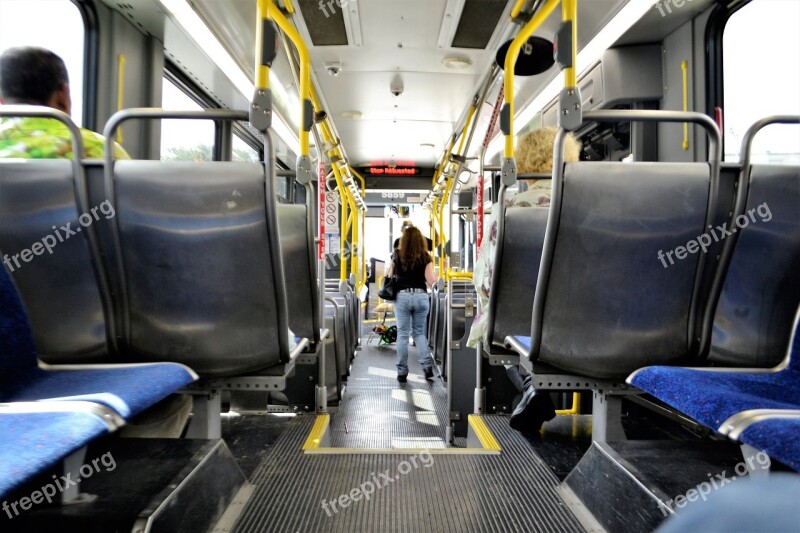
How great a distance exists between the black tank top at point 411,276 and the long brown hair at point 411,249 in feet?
0.14

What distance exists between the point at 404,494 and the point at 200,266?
3.44 feet

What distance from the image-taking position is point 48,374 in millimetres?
1406

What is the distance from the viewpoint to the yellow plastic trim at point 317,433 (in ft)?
7.36

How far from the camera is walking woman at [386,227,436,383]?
5625 mm

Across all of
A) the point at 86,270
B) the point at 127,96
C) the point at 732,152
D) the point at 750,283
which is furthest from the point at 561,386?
the point at 127,96

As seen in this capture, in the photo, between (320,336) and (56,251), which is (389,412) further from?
(56,251)

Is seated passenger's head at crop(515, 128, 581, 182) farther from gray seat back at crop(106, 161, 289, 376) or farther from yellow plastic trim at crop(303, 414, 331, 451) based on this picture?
yellow plastic trim at crop(303, 414, 331, 451)

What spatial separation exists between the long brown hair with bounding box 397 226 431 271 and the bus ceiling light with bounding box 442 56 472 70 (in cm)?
181

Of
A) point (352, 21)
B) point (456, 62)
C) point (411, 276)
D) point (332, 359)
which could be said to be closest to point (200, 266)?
point (332, 359)

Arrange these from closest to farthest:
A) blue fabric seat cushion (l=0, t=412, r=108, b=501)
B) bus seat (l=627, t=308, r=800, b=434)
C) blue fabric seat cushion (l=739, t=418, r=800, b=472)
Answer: blue fabric seat cushion (l=0, t=412, r=108, b=501), blue fabric seat cushion (l=739, t=418, r=800, b=472), bus seat (l=627, t=308, r=800, b=434)

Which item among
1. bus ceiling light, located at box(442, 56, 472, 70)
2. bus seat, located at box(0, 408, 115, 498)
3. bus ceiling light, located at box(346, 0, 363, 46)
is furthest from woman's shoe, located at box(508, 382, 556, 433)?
bus ceiling light, located at box(442, 56, 472, 70)

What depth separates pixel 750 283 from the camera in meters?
1.48

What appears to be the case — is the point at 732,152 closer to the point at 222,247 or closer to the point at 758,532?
the point at 222,247

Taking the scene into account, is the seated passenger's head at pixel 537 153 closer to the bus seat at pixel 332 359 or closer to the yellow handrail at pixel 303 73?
the yellow handrail at pixel 303 73
